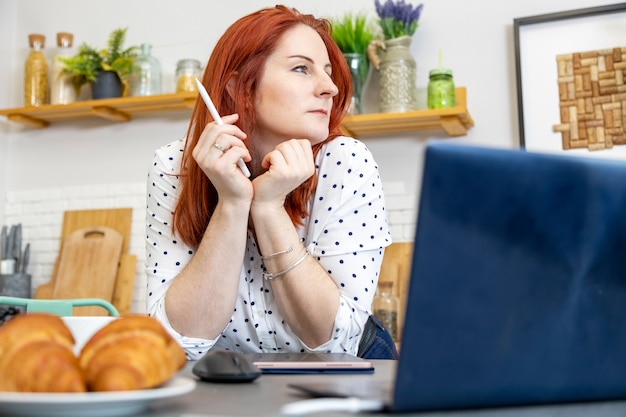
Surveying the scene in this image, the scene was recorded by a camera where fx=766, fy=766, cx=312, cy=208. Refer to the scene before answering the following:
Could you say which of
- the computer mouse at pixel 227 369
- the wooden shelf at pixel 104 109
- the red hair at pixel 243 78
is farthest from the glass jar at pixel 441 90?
the computer mouse at pixel 227 369

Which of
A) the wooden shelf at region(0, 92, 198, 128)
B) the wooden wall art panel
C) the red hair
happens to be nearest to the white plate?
the red hair

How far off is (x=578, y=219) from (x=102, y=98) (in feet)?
9.93

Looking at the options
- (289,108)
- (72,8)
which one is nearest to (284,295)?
(289,108)

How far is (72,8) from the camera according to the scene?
3561mm

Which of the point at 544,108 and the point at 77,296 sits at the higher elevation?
the point at 544,108

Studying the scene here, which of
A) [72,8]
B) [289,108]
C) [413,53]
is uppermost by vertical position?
[72,8]

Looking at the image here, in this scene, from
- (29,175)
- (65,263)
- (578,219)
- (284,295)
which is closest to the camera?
(578,219)

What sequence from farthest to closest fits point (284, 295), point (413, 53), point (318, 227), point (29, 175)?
point (29, 175) < point (413, 53) < point (318, 227) < point (284, 295)

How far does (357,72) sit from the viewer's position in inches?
115

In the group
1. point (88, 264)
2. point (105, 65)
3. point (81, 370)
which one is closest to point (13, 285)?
point (88, 264)

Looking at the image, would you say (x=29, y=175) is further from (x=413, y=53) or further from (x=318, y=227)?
(x=318, y=227)

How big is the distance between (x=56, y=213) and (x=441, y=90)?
180cm

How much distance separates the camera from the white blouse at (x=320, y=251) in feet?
4.50

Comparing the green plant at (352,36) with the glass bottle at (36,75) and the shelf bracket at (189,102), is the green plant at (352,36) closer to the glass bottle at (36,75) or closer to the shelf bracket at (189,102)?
the shelf bracket at (189,102)
